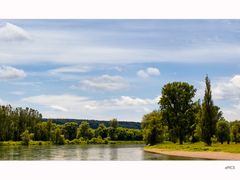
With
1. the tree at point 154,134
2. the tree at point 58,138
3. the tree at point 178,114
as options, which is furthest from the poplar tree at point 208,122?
the tree at point 58,138

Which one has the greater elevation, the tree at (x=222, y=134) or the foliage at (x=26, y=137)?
the tree at (x=222, y=134)

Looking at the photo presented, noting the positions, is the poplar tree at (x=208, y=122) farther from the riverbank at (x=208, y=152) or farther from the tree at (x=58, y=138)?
the tree at (x=58, y=138)

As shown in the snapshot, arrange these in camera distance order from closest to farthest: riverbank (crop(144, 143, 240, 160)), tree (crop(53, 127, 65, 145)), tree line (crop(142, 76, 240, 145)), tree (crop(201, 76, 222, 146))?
riverbank (crop(144, 143, 240, 160)) < tree (crop(201, 76, 222, 146)) < tree line (crop(142, 76, 240, 145)) < tree (crop(53, 127, 65, 145))

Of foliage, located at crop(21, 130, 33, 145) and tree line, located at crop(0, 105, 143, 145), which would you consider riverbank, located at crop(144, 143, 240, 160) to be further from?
foliage, located at crop(21, 130, 33, 145)

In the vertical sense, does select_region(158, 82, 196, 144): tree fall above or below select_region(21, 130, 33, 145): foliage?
above

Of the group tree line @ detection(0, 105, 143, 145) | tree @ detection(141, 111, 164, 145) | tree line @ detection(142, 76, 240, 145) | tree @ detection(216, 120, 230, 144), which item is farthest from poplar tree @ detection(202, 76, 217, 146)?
tree line @ detection(0, 105, 143, 145)

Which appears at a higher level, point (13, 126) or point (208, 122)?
point (208, 122)

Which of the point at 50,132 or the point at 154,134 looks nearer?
the point at 50,132

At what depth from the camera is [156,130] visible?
5072 centimetres

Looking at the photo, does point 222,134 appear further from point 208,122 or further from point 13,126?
point 13,126

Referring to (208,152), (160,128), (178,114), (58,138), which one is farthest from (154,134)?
(208,152)

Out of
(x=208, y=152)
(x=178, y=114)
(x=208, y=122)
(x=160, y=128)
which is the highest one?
(x=178, y=114)

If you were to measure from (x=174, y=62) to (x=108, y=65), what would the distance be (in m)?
3.88
